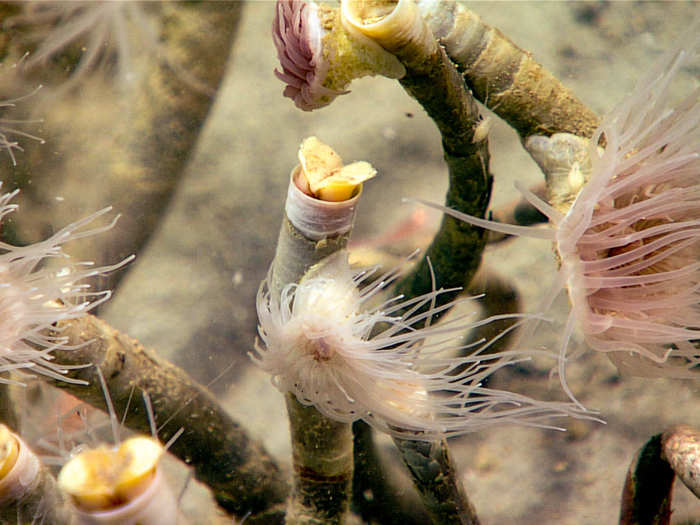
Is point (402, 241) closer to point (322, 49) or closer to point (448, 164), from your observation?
point (448, 164)

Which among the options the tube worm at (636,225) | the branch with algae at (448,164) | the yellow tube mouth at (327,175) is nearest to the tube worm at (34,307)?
the yellow tube mouth at (327,175)

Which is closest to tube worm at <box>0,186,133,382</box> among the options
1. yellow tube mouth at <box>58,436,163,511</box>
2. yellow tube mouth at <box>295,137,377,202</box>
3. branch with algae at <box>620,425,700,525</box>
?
yellow tube mouth at <box>58,436,163,511</box>

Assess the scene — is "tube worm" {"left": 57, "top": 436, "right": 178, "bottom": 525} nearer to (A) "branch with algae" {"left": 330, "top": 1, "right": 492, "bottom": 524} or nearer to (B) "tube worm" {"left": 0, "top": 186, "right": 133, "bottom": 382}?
(B) "tube worm" {"left": 0, "top": 186, "right": 133, "bottom": 382}

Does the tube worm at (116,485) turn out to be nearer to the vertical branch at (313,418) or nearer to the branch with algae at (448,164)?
the vertical branch at (313,418)

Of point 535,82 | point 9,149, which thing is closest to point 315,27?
point 535,82

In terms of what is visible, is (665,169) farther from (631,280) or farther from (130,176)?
(130,176)

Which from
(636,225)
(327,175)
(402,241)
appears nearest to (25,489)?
(327,175)
